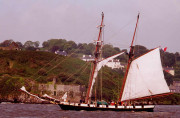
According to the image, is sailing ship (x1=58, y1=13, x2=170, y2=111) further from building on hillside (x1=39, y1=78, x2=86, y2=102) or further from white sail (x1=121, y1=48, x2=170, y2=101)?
building on hillside (x1=39, y1=78, x2=86, y2=102)

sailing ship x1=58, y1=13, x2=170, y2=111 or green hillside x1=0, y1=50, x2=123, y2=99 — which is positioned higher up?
green hillside x1=0, y1=50, x2=123, y2=99

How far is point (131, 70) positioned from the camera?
80188mm

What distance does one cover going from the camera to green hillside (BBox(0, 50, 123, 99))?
400 ft

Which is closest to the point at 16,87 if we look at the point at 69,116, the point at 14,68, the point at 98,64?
the point at 14,68

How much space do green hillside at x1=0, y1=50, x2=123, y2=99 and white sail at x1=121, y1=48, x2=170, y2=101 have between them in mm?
47246

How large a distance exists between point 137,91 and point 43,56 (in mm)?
104427

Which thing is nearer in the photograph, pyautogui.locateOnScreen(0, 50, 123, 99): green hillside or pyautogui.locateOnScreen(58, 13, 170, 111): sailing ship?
pyautogui.locateOnScreen(58, 13, 170, 111): sailing ship

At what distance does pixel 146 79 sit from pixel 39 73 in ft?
250

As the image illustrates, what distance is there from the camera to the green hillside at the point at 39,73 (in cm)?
12194

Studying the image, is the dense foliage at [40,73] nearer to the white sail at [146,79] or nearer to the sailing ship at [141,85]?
the sailing ship at [141,85]

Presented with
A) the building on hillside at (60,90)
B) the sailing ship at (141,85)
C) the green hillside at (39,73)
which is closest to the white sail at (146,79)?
the sailing ship at (141,85)

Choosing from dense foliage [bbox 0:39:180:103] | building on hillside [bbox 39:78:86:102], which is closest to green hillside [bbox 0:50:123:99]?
dense foliage [bbox 0:39:180:103]

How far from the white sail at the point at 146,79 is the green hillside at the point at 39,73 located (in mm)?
47246

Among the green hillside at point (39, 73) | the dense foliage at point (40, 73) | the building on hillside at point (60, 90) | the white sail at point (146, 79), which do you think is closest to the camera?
the white sail at point (146, 79)
